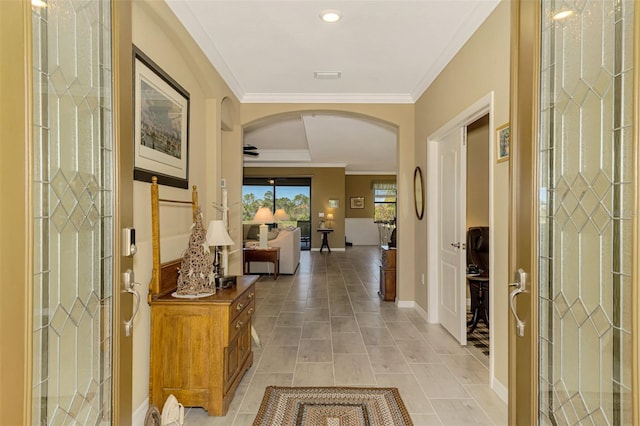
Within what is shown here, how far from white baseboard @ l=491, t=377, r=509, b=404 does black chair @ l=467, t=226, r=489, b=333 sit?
1.14 m

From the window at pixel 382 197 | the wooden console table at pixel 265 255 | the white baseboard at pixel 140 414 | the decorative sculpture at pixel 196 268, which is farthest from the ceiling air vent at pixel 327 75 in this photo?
the window at pixel 382 197

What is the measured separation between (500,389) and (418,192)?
2.53 metres

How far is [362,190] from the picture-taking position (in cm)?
1356

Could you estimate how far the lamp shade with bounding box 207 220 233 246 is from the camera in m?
2.50

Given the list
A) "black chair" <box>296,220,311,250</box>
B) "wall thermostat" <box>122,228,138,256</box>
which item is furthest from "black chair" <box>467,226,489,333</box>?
"black chair" <box>296,220,311,250</box>

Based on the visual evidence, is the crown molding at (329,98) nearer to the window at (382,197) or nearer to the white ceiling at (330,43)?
the white ceiling at (330,43)

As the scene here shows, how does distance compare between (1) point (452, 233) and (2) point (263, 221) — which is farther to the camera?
(2) point (263, 221)

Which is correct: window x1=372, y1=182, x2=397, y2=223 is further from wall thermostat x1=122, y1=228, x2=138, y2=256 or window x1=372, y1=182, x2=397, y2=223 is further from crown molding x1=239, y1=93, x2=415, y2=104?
wall thermostat x1=122, y1=228, x2=138, y2=256

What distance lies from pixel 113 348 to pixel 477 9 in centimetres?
313

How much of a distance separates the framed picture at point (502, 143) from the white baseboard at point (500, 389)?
5.25ft

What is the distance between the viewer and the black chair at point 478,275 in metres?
3.70

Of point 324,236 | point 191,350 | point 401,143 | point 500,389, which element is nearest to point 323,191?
point 324,236

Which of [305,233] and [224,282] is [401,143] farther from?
[305,233]

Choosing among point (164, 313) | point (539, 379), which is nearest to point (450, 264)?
point (539, 379)
